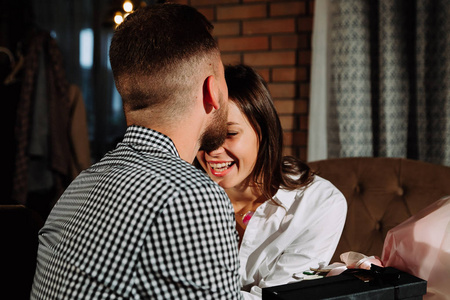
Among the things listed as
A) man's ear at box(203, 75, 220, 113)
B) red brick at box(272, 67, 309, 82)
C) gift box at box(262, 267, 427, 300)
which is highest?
red brick at box(272, 67, 309, 82)

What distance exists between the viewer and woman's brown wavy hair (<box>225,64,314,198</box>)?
5.40 ft

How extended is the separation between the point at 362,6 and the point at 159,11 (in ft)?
5.88

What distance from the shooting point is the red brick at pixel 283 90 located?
2879 millimetres

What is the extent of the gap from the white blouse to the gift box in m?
0.55

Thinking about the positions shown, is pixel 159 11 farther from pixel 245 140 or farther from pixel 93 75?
pixel 93 75

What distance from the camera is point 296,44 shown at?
2869 millimetres

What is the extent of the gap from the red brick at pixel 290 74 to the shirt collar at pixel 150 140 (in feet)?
6.45

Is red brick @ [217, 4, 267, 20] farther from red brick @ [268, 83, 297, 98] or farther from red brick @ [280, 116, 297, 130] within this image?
red brick @ [280, 116, 297, 130]

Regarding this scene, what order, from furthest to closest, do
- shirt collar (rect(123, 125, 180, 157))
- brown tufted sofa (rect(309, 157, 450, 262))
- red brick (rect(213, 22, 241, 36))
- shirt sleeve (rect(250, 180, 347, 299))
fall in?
red brick (rect(213, 22, 241, 36))
brown tufted sofa (rect(309, 157, 450, 262))
shirt sleeve (rect(250, 180, 347, 299))
shirt collar (rect(123, 125, 180, 157))

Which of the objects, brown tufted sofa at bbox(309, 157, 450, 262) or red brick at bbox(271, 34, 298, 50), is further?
red brick at bbox(271, 34, 298, 50)

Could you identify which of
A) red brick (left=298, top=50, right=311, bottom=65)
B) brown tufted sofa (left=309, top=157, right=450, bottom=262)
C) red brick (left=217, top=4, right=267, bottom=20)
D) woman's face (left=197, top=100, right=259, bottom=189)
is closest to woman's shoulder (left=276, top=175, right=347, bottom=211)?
woman's face (left=197, top=100, right=259, bottom=189)

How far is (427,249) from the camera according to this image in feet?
3.37

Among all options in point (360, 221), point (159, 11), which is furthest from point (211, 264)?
point (360, 221)

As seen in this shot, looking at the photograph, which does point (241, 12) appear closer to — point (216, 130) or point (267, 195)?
point (267, 195)
